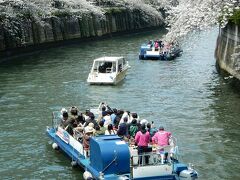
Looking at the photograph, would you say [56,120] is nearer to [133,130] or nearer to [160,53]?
[133,130]

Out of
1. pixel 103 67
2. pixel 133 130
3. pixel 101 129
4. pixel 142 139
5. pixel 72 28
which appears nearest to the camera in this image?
pixel 142 139

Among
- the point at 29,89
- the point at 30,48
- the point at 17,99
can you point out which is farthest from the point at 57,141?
the point at 30,48

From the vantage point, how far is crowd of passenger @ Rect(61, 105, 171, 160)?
19.8 m

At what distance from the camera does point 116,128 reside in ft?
74.6

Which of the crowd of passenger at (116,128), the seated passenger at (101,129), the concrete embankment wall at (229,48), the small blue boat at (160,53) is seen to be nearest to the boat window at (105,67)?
the concrete embankment wall at (229,48)

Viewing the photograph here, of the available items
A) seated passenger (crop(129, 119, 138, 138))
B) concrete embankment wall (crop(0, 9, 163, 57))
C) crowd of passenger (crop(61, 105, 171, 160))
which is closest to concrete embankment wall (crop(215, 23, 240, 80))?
crowd of passenger (crop(61, 105, 171, 160))

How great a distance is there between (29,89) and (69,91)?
2.95 metres

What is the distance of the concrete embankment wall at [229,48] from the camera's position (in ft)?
121

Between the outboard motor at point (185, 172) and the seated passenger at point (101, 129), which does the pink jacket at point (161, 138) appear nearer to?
the outboard motor at point (185, 172)

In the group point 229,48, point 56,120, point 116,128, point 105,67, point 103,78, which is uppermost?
point 116,128

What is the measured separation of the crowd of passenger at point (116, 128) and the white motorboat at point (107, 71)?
14.5m

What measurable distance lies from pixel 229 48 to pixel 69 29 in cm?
3511

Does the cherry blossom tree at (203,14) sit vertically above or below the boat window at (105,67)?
above

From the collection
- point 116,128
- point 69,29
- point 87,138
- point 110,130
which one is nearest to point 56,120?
point 116,128
